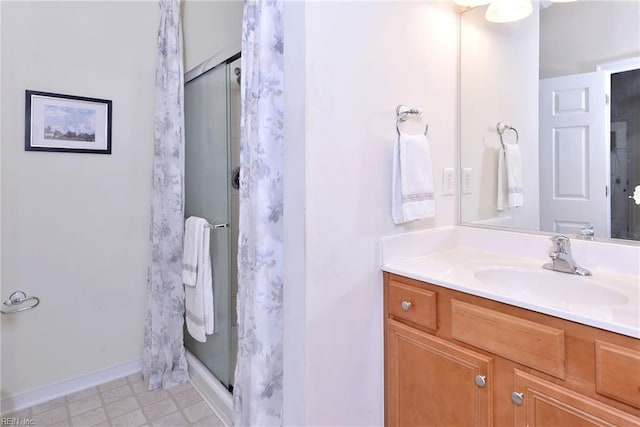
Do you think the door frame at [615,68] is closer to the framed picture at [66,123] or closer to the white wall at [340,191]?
the white wall at [340,191]

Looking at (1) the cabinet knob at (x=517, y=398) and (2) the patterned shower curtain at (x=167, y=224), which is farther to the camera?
(2) the patterned shower curtain at (x=167, y=224)

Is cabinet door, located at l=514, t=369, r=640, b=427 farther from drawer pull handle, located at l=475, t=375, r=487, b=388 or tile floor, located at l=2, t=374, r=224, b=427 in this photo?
tile floor, located at l=2, t=374, r=224, b=427

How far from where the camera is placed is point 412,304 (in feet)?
4.02

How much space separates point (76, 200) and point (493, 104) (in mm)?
2225

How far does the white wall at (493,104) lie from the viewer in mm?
1477

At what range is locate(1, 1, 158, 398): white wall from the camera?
1748 mm

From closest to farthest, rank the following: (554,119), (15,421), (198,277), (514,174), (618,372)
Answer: (618,372) → (554,119) → (514,174) → (15,421) → (198,277)

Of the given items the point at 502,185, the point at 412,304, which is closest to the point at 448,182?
the point at 502,185

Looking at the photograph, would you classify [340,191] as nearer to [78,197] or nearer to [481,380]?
[481,380]

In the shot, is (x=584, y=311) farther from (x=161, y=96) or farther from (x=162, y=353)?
(x=161, y=96)

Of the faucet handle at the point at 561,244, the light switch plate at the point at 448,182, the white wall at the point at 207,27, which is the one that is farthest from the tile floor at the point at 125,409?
the white wall at the point at 207,27

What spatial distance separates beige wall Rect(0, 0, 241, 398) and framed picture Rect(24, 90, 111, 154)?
4 cm

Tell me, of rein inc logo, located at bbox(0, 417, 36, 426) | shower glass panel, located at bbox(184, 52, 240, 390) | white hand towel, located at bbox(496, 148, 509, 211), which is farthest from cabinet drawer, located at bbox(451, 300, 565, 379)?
rein inc logo, located at bbox(0, 417, 36, 426)

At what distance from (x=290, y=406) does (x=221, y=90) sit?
4.96ft
